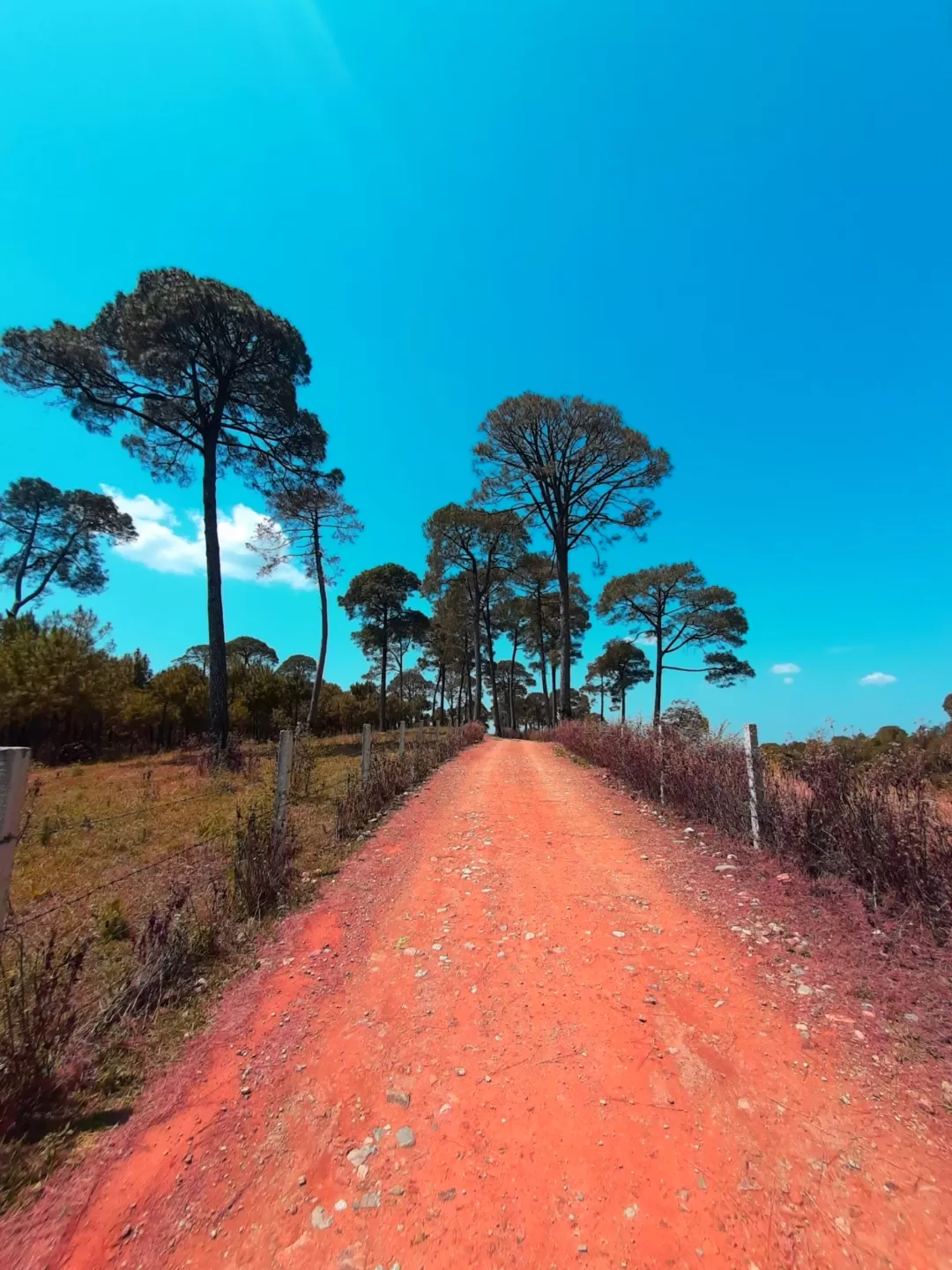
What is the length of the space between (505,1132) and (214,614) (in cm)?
1392

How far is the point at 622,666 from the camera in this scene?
3675 centimetres

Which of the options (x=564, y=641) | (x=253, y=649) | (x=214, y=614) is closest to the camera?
(x=214, y=614)

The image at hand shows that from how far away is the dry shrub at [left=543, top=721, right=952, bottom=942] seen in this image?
3.31 m

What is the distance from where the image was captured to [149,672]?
2369 centimetres

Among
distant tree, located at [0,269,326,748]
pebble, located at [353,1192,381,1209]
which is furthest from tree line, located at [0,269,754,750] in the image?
pebble, located at [353,1192,381,1209]

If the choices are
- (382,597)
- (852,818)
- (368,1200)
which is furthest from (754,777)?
(382,597)

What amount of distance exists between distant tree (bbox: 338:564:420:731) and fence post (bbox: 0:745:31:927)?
27.3 meters

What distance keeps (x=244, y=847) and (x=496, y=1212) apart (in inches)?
126

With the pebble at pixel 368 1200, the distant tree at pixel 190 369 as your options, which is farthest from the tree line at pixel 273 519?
the pebble at pixel 368 1200

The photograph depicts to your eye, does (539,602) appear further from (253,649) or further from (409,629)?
(253,649)

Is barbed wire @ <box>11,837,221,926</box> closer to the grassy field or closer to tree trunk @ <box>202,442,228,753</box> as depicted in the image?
the grassy field

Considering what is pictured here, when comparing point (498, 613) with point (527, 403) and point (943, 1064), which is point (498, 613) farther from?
point (943, 1064)

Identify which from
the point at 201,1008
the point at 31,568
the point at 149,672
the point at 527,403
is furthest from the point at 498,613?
the point at 201,1008

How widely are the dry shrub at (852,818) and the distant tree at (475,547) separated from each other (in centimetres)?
1987
